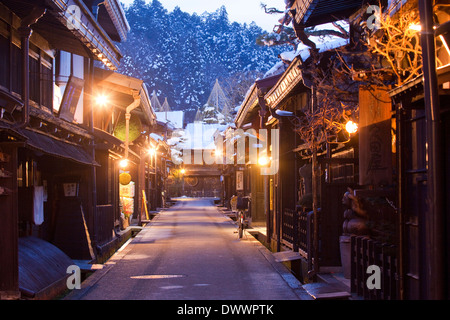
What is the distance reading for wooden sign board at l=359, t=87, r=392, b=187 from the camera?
8984mm

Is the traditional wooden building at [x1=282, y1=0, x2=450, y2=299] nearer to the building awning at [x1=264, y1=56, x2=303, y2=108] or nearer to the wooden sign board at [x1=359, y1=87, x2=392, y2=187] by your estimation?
the wooden sign board at [x1=359, y1=87, x2=392, y2=187]

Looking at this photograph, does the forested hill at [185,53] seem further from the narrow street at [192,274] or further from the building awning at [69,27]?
the building awning at [69,27]

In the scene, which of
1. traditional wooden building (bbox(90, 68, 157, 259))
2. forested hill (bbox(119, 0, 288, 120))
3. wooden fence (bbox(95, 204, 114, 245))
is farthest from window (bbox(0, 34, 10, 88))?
forested hill (bbox(119, 0, 288, 120))

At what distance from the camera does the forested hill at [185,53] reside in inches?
5556

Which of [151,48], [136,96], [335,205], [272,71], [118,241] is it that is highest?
[151,48]

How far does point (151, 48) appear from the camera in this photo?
15238cm

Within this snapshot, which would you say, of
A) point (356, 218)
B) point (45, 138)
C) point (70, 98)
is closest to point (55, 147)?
point (45, 138)

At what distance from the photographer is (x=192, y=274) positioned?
1348 centimetres

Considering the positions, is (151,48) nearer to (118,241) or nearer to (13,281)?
(118,241)

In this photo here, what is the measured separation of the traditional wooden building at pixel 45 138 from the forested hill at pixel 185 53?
369 ft

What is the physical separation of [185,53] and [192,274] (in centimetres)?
14224

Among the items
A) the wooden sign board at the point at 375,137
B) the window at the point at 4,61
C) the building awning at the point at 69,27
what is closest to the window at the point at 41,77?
Answer: the building awning at the point at 69,27

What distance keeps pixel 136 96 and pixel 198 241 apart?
6699 millimetres

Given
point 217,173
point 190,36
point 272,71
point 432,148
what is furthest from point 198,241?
point 190,36
